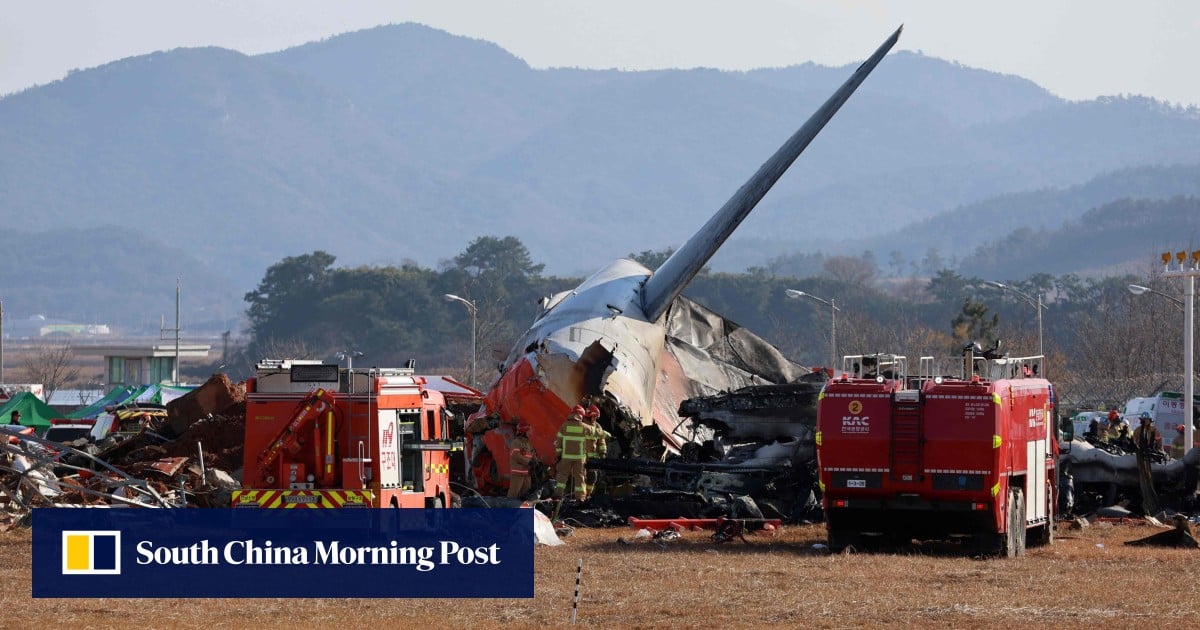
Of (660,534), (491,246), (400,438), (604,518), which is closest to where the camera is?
(400,438)

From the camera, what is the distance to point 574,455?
30.7m

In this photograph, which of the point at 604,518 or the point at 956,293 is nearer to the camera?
the point at 604,518

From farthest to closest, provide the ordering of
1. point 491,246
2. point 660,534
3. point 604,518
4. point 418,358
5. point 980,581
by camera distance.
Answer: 1. point 491,246
2. point 418,358
3. point 604,518
4. point 660,534
5. point 980,581

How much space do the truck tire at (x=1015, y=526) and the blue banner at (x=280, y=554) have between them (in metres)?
6.58

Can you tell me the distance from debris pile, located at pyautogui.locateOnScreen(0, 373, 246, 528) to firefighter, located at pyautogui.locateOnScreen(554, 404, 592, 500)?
18.3 ft

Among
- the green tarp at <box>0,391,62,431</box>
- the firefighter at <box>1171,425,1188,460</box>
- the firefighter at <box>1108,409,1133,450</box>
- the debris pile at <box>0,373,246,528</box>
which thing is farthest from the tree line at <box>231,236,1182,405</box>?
the firefighter at <box>1171,425,1188,460</box>

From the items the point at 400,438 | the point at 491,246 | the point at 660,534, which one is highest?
the point at 491,246

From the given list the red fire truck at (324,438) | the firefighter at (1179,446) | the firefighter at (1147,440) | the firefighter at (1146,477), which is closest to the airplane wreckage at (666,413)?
the firefighter at (1146,477)

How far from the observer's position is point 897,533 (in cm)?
2527

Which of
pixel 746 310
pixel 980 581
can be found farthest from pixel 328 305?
pixel 980 581

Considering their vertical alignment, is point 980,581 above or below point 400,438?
below

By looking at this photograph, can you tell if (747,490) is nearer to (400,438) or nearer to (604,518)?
(604,518)

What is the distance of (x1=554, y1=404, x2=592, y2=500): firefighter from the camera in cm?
3059

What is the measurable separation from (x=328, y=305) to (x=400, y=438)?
137506 mm
